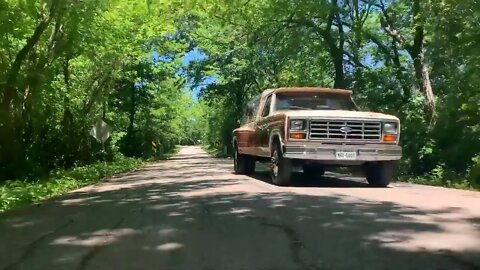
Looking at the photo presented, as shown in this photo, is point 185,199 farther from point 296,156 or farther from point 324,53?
point 324,53

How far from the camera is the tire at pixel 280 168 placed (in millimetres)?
11609

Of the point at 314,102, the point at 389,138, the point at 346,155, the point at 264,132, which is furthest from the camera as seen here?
the point at 264,132

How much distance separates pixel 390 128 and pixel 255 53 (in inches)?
969

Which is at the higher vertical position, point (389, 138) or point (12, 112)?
point (12, 112)

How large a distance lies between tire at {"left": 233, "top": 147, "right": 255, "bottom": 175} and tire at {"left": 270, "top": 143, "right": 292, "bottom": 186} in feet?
13.4

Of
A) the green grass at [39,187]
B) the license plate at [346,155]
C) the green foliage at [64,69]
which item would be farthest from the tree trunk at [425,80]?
the green grass at [39,187]

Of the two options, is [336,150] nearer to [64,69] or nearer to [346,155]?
[346,155]

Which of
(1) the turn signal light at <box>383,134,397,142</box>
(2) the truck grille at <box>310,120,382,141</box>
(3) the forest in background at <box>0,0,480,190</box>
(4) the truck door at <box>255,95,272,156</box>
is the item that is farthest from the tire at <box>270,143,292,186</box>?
(3) the forest in background at <box>0,0,480,190</box>

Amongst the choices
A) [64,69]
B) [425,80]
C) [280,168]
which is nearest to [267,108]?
[280,168]

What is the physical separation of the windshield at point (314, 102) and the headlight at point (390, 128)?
1.62m

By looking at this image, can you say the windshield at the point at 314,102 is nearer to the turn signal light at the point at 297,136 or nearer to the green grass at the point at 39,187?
the turn signal light at the point at 297,136

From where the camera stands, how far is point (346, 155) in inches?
447

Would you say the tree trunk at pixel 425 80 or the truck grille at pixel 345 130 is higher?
the tree trunk at pixel 425 80

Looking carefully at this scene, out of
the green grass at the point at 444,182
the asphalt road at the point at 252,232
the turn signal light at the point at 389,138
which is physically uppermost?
the turn signal light at the point at 389,138
